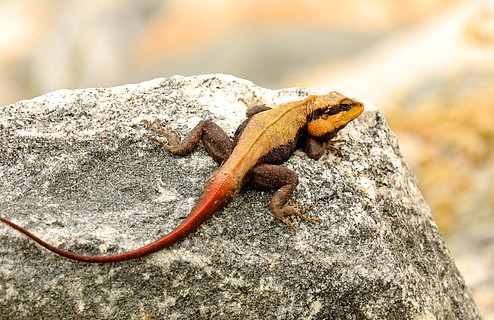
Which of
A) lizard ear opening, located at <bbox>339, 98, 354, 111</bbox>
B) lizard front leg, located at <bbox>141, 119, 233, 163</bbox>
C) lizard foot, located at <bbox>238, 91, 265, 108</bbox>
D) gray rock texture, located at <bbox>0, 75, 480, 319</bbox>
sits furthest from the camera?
lizard foot, located at <bbox>238, 91, 265, 108</bbox>

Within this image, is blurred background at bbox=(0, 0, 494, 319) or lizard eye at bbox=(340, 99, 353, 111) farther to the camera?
blurred background at bbox=(0, 0, 494, 319)

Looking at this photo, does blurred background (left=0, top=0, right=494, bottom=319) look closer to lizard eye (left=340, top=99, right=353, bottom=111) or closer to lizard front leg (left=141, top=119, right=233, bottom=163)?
lizard eye (left=340, top=99, right=353, bottom=111)

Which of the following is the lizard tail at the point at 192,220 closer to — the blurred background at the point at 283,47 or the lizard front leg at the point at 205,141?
the lizard front leg at the point at 205,141

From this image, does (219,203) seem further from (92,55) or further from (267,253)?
(92,55)

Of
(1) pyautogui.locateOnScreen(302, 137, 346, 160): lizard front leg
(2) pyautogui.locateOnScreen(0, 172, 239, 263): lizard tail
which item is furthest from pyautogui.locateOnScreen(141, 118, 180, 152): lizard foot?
(1) pyautogui.locateOnScreen(302, 137, 346, 160): lizard front leg

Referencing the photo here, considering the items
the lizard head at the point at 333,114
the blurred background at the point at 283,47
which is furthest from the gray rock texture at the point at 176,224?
the blurred background at the point at 283,47

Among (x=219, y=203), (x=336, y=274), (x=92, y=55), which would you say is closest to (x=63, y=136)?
(x=219, y=203)
